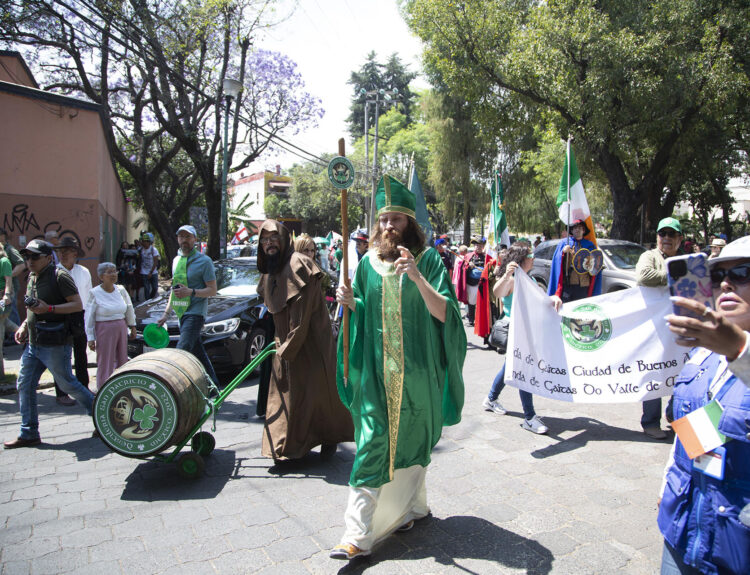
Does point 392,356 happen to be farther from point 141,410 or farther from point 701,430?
point 141,410

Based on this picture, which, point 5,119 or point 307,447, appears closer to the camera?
point 307,447

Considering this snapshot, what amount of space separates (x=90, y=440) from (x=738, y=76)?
1532cm

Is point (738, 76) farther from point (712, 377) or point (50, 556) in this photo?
point (50, 556)

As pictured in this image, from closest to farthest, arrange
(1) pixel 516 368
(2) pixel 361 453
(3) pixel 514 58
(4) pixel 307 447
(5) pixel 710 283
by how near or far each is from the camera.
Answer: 1. (5) pixel 710 283
2. (2) pixel 361 453
3. (4) pixel 307 447
4. (1) pixel 516 368
5. (3) pixel 514 58

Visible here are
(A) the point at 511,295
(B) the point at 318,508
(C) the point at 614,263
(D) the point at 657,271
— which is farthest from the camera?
(C) the point at 614,263

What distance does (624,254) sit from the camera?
1206cm

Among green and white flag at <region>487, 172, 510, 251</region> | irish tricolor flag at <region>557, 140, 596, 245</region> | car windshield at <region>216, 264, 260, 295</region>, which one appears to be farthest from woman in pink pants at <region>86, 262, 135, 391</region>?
green and white flag at <region>487, 172, 510, 251</region>

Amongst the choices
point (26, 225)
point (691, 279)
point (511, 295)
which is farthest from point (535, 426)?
point (26, 225)

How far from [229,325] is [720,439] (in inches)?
248

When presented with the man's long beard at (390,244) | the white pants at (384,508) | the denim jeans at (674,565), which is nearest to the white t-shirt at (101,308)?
the man's long beard at (390,244)

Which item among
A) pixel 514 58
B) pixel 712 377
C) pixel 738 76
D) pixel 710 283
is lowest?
pixel 712 377

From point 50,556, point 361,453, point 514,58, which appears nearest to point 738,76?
point 514,58

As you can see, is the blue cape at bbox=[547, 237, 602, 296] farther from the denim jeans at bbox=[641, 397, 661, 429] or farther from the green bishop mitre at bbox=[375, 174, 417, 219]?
the green bishop mitre at bbox=[375, 174, 417, 219]

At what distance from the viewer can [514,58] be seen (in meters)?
15.2
